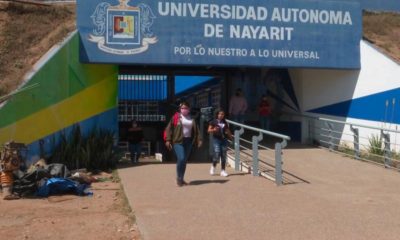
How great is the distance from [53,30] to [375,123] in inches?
334

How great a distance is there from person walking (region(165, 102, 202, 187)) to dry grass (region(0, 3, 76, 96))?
3665 millimetres

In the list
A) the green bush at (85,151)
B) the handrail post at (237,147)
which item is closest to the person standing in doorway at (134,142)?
the green bush at (85,151)

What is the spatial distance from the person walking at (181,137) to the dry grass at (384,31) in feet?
22.5

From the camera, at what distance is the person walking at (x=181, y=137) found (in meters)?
9.73

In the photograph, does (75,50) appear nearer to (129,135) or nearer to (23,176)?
(129,135)

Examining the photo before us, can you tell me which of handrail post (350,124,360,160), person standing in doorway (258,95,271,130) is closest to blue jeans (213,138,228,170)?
handrail post (350,124,360,160)

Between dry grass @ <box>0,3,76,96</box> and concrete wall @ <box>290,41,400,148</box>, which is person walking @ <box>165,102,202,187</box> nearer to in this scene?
dry grass @ <box>0,3,76,96</box>

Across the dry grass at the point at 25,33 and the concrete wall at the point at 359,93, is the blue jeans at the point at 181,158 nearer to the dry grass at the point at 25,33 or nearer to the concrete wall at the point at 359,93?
the dry grass at the point at 25,33

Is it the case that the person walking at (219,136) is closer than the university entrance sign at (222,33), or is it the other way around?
the person walking at (219,136)

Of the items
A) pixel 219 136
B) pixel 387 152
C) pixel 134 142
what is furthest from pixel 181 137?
pixel 387 152

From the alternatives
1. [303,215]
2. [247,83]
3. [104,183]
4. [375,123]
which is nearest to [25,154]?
[104,183]

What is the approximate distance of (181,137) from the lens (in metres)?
9.75

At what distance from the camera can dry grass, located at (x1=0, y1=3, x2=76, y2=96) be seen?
474 inches

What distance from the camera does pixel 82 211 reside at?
789cm
